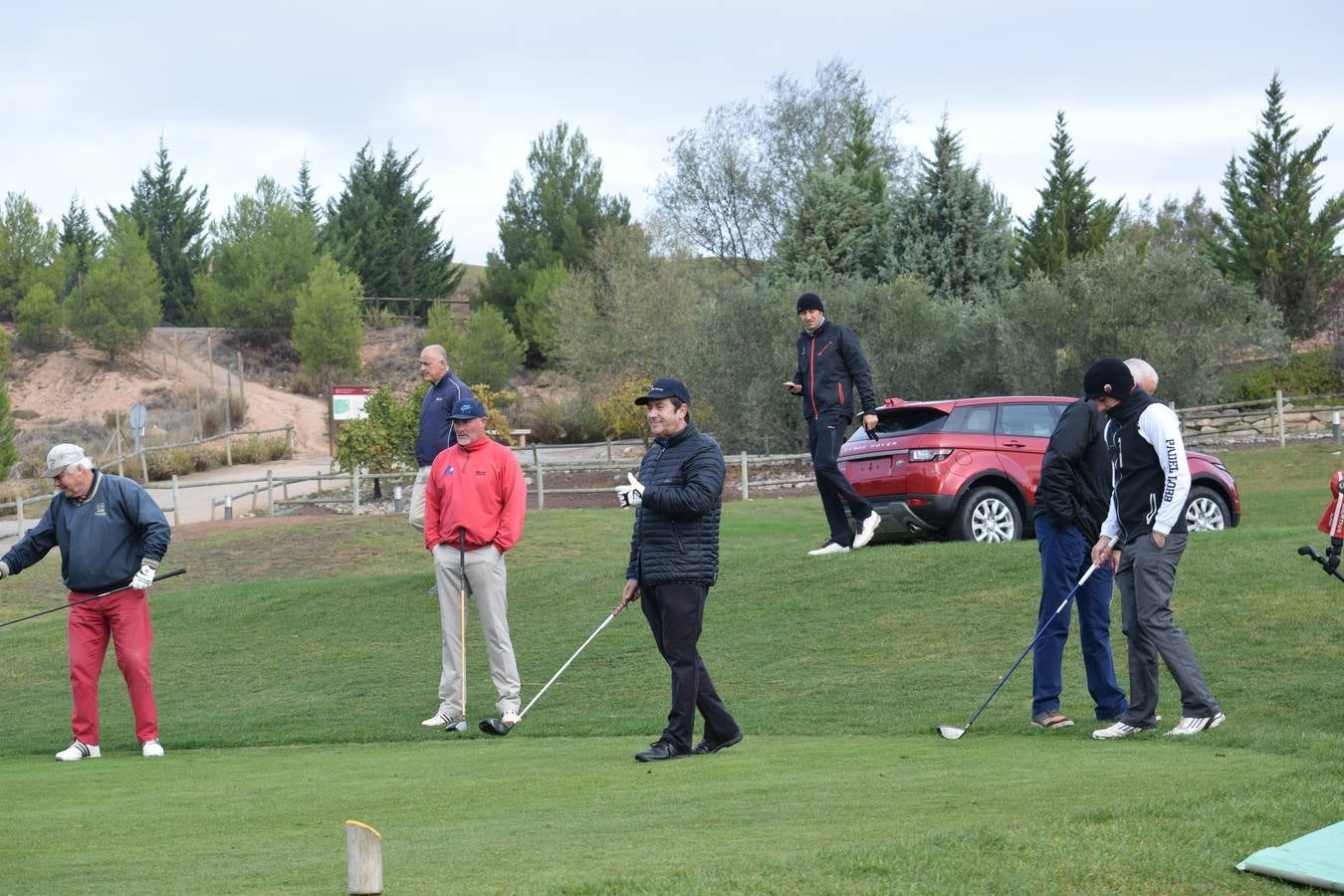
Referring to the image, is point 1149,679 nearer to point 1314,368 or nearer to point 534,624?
point 534,624

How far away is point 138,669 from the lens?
10.3m

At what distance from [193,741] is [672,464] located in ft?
15.7

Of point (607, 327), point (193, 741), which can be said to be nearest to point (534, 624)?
point (193, 741)

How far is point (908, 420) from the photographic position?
1641 centimetres

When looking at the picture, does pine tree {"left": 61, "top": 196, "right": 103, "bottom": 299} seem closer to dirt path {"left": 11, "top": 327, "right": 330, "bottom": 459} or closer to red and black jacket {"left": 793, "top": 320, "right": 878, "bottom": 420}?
dirt path {"left": 11, "top": 327, "right": 330, "bottom": 459}

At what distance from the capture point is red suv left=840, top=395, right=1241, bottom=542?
15961 mm

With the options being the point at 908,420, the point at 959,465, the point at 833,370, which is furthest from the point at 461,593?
the point at 908,420

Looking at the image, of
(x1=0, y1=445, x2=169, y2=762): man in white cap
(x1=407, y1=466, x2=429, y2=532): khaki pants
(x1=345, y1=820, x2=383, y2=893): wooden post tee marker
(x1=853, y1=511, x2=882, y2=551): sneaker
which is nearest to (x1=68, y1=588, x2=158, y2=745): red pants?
(x1=0, y1=445, x2=169, y2=762): man in white cap

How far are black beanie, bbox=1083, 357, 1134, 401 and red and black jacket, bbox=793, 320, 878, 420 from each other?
17.4 feet

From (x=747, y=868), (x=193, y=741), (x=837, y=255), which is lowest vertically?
(x=193, y=741)

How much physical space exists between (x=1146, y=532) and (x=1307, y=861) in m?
3.70

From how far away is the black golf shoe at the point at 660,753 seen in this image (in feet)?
27.2

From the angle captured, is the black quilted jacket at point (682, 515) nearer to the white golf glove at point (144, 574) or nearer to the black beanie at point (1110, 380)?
the black beanie at point (1110, 380)

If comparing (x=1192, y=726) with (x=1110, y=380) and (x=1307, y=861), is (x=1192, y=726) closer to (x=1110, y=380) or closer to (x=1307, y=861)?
(x=1110, y=380)
